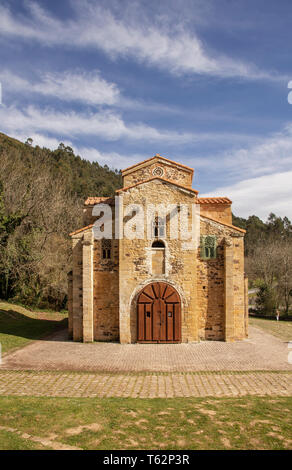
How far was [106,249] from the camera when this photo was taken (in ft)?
57.6

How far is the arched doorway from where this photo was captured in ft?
53.9

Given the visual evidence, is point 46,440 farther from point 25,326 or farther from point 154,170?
point 154,170

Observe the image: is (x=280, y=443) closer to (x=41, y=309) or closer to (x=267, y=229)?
(x=41, y=309)

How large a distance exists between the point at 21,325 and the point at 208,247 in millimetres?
13433

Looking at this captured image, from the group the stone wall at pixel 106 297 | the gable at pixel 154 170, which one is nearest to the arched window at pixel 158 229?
the stone wall at pixel 106 297

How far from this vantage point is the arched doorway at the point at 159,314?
53.9ft

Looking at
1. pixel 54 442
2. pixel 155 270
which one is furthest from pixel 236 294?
pixel 54 442

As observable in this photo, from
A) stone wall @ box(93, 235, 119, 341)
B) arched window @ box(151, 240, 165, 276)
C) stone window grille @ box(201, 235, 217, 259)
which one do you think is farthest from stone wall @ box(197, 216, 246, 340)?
stone wall @ box(93, 235, 119, 341)

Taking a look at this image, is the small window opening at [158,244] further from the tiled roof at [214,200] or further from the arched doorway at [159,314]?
the tiled roof at [214,200]

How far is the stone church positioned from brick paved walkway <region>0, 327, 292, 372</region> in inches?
32.7

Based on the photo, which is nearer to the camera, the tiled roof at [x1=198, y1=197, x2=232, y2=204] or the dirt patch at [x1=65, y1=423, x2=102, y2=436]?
the dirt patch at [x1=65, y1=423, x2=102, y2=436]

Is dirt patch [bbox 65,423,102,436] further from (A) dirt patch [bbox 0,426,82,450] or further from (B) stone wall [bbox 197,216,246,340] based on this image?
(B) stone wall [bbox 197,216,246,340]

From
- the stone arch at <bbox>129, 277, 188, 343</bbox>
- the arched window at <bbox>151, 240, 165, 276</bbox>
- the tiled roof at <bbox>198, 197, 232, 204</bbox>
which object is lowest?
the stone arch at <bbox>129, 277, 188, 343</bbox>

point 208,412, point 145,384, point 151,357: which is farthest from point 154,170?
point 208,412
